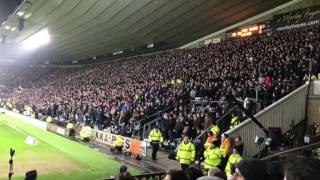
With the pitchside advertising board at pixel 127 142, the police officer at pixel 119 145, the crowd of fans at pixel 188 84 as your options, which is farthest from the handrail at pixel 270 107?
the police officer at pixel 119 145

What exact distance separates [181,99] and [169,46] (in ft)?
67.2

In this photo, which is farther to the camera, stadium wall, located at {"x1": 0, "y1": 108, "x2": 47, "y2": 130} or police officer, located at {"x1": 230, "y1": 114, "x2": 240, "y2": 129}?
stadium wall, located at {"x1": 0, "y1": 108, "x2": 47, "y2": 130}

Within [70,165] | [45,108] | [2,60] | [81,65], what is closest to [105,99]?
[45,108]

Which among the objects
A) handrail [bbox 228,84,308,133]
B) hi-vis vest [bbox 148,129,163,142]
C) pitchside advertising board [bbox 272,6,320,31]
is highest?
pitchside advertising board [bbox 272,6,320,31]

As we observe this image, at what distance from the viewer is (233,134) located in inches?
625

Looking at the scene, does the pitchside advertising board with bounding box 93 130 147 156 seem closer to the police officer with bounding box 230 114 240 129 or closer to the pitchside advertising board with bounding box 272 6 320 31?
the police officer with bounding box 230 114 240 129

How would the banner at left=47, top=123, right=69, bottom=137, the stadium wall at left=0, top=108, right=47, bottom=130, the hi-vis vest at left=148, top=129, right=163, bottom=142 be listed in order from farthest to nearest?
the stadium wall at left=0, top=108, right=47, bottom=130, the banner at left=47, top=123, right=69, bottom=137, the hi-vis vest at left=148, top=129, right=163, bottom=142

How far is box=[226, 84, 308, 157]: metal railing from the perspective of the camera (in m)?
16.1

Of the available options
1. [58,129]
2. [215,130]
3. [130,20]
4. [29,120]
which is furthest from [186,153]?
[29,120]

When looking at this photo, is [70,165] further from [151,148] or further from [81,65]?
[81,65]

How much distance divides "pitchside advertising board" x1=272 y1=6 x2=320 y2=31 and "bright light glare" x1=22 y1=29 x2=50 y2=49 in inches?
1043

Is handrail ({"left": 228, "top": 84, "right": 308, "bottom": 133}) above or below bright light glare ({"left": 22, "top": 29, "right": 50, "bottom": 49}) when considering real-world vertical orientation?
below

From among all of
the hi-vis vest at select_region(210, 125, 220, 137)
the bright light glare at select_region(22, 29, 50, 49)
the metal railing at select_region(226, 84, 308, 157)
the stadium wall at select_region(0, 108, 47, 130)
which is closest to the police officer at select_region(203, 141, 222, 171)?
the metal railing at select_region(226, 84, 308, 157)

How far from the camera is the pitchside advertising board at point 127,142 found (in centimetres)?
1970
